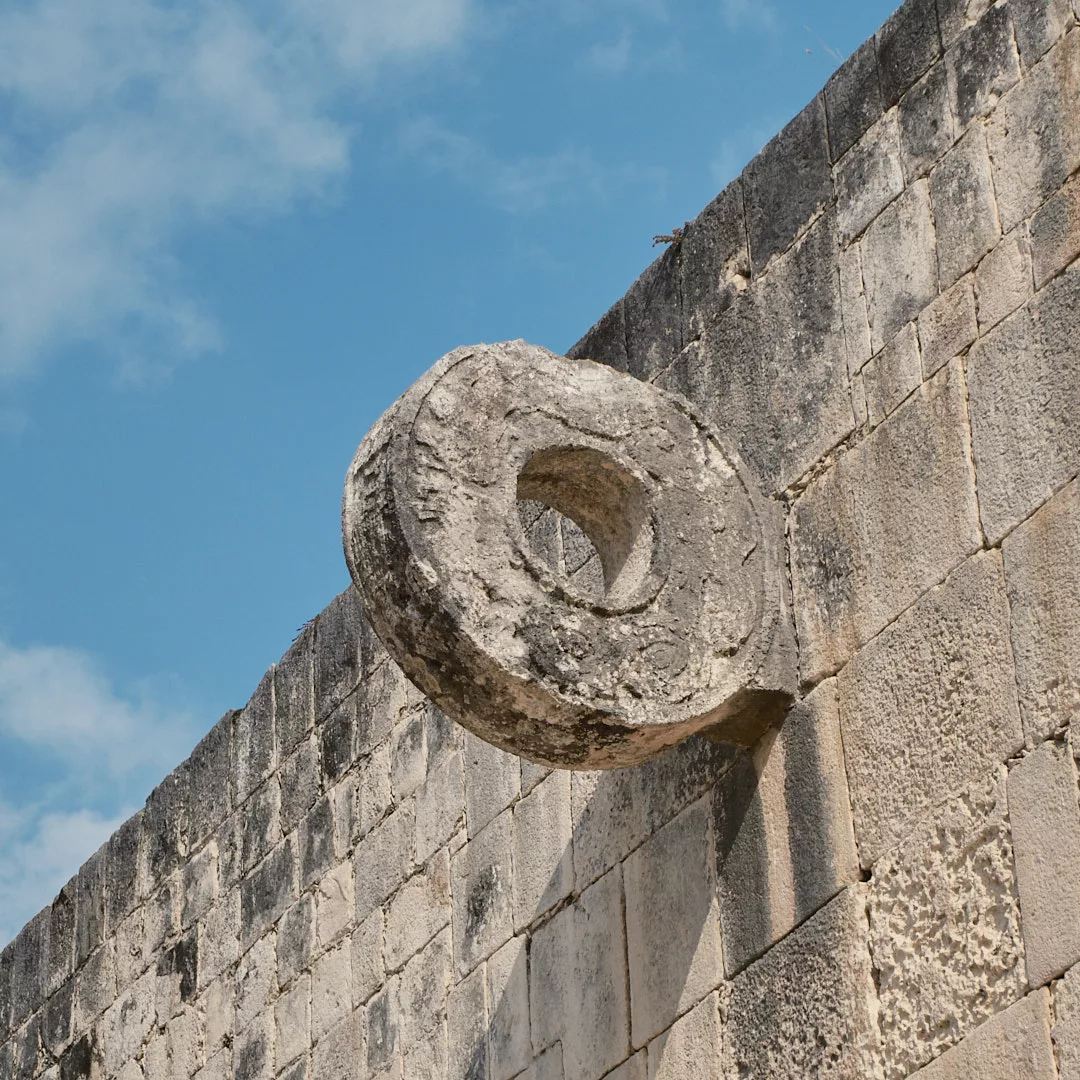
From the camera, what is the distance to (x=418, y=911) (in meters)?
5.61

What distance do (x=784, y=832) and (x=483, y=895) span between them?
147cm

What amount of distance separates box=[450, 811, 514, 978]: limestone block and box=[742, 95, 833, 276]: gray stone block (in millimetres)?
1713

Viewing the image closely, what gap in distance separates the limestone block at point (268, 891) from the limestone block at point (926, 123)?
330 centimetres

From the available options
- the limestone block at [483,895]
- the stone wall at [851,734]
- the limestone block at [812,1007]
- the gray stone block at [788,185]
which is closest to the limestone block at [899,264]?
the stone wall at [851,734]

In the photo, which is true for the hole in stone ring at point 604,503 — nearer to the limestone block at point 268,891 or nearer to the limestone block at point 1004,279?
the limestone block at point 1004,279

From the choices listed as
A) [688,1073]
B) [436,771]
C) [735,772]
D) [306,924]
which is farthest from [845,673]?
[306,924]

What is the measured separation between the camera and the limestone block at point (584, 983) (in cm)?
449

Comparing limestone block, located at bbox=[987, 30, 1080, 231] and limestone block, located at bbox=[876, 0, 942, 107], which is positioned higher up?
limestone block, located at bbox=[876, 0, 942, 107]

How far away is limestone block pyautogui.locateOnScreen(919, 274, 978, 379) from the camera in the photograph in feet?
12.7

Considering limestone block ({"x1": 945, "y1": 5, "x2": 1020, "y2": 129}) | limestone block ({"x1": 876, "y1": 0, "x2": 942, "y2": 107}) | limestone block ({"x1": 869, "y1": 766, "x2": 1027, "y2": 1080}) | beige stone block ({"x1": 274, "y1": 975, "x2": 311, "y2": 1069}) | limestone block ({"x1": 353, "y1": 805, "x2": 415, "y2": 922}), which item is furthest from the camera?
beige stone block ({"x1": 274, "y1": 975, "x2": 311, "y2": 1069})

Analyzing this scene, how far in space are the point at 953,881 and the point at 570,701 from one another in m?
0.81

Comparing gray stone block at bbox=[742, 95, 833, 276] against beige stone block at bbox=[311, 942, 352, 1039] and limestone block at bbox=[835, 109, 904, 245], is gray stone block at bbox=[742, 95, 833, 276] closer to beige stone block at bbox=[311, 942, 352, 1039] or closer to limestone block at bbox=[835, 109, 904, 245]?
limestone block at bbox=[835, 109, 904, 245]

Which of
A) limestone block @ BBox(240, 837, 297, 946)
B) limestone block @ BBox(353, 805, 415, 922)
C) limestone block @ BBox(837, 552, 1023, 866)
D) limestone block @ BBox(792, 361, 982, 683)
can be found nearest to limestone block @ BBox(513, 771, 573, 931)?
limestone block @ BBox(353, 805, 415, 922)

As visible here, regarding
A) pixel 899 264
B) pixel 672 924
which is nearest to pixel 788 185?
pixel 899 264
